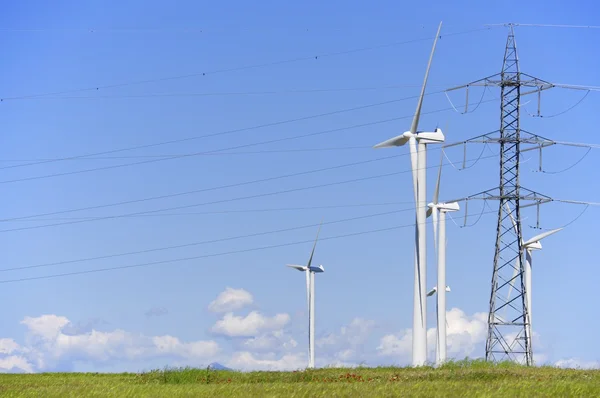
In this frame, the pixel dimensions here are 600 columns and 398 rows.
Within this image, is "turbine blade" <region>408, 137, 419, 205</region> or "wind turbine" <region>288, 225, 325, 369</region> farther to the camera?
"wind turbine" <region>288, 225, 325, 369</region>

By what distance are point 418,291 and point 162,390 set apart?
23216 mm

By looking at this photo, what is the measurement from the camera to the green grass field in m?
46.7

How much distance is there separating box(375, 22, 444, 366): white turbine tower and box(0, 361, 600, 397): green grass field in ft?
9.50

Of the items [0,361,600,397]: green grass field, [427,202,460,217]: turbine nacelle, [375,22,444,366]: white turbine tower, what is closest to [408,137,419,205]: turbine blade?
[375,22,444,366]: white turbine tower

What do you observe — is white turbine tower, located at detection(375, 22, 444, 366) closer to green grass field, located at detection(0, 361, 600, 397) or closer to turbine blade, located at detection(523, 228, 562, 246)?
green grass field, located at detection(0, 361, 600, 397)

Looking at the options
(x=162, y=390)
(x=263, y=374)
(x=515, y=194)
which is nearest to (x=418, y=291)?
(x=263, y=374)

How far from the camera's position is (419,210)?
71.4m

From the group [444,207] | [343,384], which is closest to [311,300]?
[444,207]

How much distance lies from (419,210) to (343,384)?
21.4 m

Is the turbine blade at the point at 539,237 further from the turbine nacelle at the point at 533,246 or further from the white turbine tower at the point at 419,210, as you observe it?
the white turbine tower at the point at 419,210

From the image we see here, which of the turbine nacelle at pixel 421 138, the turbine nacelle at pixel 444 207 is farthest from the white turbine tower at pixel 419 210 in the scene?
the turbine nacelle at pixel 444 207

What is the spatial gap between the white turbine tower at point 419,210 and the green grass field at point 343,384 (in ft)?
9.50

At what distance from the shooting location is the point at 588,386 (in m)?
48.9

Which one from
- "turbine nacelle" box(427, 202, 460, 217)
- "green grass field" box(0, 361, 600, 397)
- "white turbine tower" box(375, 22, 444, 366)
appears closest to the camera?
"green grass field" box(0, 361, 600, 397)
